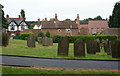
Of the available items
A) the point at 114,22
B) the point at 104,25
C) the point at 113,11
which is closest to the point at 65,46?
the point at 114,22

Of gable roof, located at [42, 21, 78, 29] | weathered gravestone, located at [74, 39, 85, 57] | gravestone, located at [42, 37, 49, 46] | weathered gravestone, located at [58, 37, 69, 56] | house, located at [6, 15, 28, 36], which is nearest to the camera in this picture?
Answer: weathered gravestone, located at [74, 39, 85, 57]

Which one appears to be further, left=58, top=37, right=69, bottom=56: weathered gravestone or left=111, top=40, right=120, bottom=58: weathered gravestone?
left=58, top=37, right=69, bottom=56: weathered gravestone

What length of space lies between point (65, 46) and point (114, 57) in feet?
13.8

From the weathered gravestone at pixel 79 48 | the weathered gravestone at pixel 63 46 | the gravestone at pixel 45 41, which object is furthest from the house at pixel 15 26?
the weathered gravestone at pixel 79 48

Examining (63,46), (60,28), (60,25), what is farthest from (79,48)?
(60,25)

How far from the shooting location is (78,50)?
17.4 meters

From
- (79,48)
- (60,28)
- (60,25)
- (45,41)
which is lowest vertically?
(79,48)

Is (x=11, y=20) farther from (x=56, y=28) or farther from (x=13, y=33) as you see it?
(x=56, y=28)

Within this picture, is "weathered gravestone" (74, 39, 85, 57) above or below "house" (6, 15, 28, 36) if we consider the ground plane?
below

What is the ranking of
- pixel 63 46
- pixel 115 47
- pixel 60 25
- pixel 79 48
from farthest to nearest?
pixel 60 25, pixel 63 46, pixel 79 48, pixel 115 47

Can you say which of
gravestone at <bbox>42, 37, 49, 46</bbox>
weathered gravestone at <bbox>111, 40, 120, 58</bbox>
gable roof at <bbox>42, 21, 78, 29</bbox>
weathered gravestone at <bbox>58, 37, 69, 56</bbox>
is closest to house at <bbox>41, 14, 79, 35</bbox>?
gable roof at <bbox>42, 21, 78, 29</bbox>

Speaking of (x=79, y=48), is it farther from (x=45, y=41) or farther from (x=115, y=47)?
(x=45, y=41)

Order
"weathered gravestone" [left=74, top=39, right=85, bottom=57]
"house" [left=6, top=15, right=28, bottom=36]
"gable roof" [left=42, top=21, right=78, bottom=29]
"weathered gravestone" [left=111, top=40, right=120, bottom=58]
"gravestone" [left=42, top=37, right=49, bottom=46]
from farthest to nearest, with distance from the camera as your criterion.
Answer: "house" [left=6, top=15, right=28, bottom=36]
"gable roof" [left=42, top=21, right=78, bottom=29]
"gravestone" [left=42, top=37, right=49, bottom=46]
"weathered gravestone" [left=74, top=39, right=85, bottom=57]
"weathered gravestone" [left=111, top=40, right=120, bottom=58]

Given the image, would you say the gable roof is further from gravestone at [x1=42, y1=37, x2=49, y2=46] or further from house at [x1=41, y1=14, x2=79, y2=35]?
gravestone at [x1=42, y1=37, x2=49, y2=46]
